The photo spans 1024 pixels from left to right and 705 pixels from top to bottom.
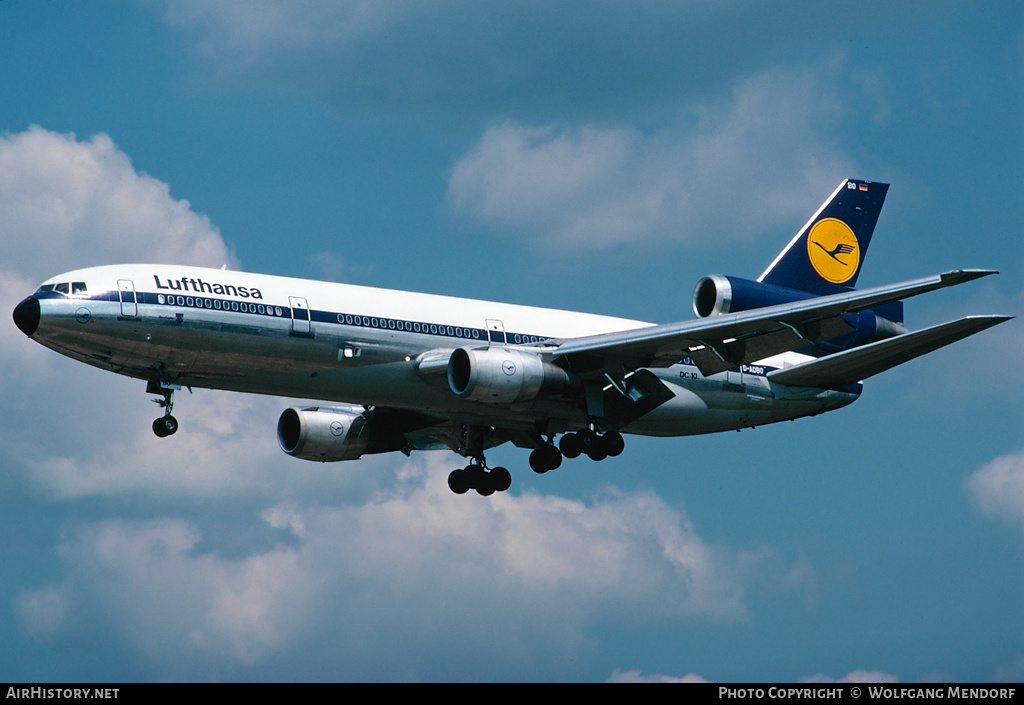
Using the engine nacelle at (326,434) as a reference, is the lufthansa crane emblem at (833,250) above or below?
above

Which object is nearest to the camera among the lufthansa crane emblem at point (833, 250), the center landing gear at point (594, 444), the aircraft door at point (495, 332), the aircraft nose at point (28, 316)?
the aircraft nose at point (28, 316)

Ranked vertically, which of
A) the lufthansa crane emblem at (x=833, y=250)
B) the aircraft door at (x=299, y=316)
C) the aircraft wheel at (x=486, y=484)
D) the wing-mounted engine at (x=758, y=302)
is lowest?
the aircraft wheel at (x=486, y=484)

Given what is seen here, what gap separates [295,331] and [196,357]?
3053 mm

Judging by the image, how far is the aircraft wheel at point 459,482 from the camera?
54.8m

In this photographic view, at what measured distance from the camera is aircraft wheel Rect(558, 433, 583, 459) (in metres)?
49.7

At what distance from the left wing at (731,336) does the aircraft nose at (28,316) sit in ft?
52.5

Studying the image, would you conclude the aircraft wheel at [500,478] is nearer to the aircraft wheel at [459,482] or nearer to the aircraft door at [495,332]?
the aircraft wheel at [459,482]

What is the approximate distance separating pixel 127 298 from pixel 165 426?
4.19m

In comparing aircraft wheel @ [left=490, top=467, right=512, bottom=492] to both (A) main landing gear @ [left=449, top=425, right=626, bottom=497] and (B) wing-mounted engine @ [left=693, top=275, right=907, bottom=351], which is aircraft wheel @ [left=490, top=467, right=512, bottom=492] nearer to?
(A) main landing gear @ [left=449, top=425, right=626, bottom=497]

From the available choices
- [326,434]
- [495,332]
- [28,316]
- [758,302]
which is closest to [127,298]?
[28,316]

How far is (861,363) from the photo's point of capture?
5047cm

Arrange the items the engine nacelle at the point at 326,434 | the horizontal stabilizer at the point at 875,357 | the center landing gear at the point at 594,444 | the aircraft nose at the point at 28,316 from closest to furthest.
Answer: the aircraft nose at the point at 28,316, the horizontal stabilizer at the point at 875,357, the center landing gear at the point at 594,444, the engine nacelle at the point at 326,434

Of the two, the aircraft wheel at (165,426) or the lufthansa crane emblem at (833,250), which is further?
the lufthansa crane emblem at (833,250)

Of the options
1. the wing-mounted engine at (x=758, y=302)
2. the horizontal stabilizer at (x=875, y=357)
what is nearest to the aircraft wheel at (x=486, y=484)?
the wing-mounted engine at (x=758, y=302)
